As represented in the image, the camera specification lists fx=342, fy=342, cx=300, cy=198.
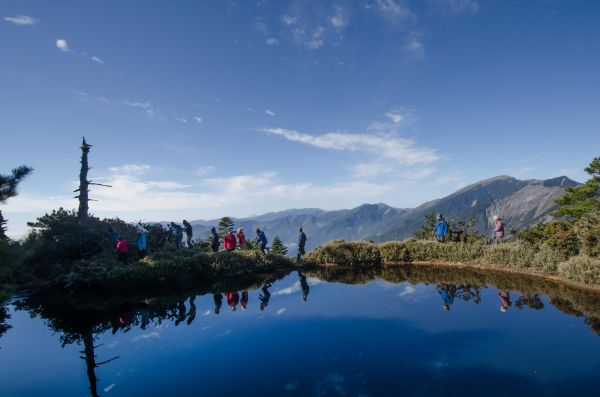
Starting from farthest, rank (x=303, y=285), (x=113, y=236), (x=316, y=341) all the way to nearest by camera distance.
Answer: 1. (x=113, y=236)
2. (x=303, y=285)
3. (x=316, y=341)

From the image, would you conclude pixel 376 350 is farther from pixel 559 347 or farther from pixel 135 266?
pixel 135 266

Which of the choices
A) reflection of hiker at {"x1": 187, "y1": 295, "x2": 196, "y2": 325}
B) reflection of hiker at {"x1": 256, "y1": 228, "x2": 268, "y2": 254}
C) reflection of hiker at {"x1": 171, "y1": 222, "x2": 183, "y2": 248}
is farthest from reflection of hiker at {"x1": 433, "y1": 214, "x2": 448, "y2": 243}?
reflection of hiker at {"x1": 171, "y1": 222, "x2": 183, "y2": 248}

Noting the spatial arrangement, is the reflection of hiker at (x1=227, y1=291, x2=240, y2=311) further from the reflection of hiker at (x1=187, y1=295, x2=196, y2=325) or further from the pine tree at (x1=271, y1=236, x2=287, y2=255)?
the pine tree at (x1=271, y1=236, x2=287, y2=255)

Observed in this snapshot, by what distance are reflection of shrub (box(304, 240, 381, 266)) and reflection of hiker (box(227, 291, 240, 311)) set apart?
749 centimetres

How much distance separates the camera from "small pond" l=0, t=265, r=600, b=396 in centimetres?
744

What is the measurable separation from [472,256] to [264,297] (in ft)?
38.1

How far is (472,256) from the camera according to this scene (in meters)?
18.7

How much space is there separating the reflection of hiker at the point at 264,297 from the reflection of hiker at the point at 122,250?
26.8 feet

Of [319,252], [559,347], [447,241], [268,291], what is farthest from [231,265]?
[559,347]

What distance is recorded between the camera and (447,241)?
20.9 metres

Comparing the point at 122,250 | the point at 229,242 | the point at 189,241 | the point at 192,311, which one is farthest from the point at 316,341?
the point at 189,241

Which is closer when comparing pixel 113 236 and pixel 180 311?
pixel 180 311

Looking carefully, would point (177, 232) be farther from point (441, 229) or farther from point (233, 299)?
point (441, 229)

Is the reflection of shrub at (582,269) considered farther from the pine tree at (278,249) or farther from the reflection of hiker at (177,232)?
the reflection of hiker at (177,232)
